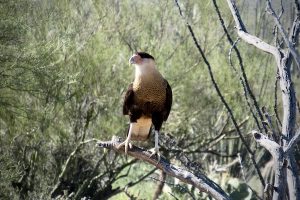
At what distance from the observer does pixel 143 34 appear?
32.7ft

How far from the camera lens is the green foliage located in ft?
28.9

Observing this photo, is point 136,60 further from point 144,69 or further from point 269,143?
point 269,143

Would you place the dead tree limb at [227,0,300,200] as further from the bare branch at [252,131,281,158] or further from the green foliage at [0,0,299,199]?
the green foliage at [0,0,299,199]

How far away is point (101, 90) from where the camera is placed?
953cm

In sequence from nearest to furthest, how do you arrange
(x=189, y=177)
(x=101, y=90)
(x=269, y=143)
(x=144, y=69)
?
(x=269, y=143)
(x=189, y=177)
(x=144, y=69)
(x=101, y=90)

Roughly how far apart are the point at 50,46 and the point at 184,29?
3.23 metres

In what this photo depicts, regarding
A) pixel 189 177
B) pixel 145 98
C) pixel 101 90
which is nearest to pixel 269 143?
pixel 189 177

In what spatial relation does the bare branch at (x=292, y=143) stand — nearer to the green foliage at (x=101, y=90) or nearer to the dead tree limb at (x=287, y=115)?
the dead tree limb at (x=287, y=115)

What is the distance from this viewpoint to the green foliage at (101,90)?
8805 mm

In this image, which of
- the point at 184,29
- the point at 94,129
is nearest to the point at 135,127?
the point at 94,129

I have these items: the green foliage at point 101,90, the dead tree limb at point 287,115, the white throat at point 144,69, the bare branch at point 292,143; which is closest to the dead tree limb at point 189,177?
the dead tree limb at point 287,115

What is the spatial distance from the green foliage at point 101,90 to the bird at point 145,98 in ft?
10.4

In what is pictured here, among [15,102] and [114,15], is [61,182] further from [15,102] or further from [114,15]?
[114,15]

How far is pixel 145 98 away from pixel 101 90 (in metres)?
4.63
